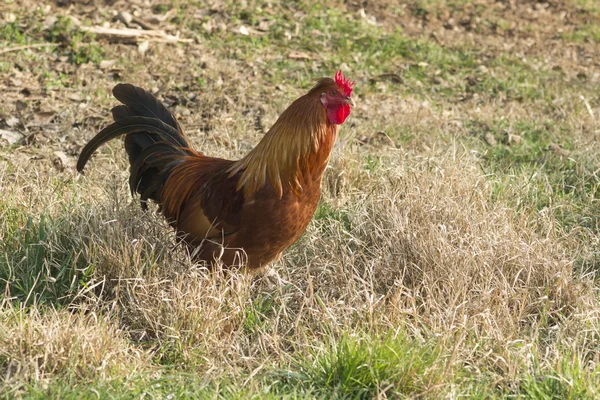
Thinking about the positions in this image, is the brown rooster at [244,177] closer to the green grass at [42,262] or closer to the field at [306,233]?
the field at [306,233]

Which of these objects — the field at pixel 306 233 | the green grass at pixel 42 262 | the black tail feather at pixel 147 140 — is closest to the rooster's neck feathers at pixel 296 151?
the field at pixel 306 233

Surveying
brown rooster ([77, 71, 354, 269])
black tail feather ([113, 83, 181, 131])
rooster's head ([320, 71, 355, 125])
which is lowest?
brown rooster ([77, 71, 354, 269])

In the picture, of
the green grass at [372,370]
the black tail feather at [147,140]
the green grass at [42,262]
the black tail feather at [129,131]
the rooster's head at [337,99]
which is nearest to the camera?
the green grass at [372,370]

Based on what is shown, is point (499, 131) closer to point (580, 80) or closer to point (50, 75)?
point (580, 80)

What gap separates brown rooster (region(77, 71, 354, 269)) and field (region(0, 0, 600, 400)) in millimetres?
170

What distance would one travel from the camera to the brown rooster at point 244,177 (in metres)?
3.42

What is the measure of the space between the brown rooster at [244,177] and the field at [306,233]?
170 millimetres

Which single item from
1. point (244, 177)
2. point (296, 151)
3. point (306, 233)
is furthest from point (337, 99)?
point (306, 233)

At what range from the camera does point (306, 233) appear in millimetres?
4250

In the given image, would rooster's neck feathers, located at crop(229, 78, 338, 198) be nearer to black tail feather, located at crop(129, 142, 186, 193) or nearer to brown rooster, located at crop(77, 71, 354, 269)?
brown rooster, located at crop(77, 71, 354, 269)

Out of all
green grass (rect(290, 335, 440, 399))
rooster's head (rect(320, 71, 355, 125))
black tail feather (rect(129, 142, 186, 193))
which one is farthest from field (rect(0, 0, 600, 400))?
rooster's head (rect(320, 71, 355, 125))

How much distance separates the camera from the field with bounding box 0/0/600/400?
9.52 ft

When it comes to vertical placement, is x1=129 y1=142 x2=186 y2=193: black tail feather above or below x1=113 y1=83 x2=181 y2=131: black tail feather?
below

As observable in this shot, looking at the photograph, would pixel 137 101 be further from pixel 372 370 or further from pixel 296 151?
pixel 372 370
